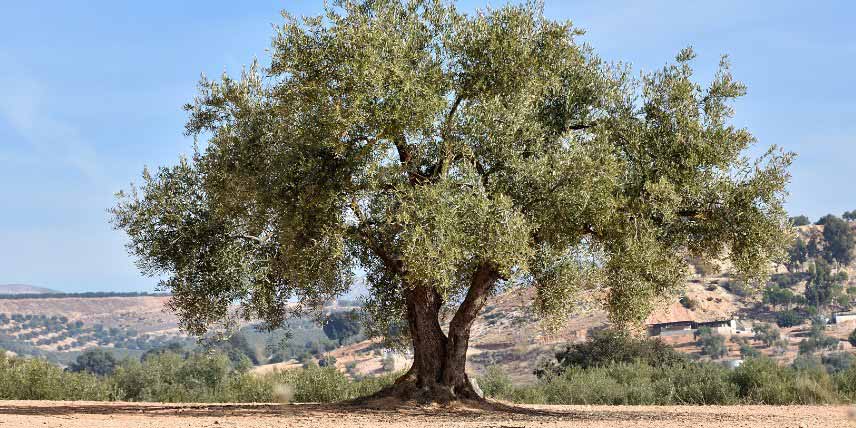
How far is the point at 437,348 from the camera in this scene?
2023 cm

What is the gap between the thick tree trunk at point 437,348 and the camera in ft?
65.3

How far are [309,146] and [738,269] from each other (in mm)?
9494

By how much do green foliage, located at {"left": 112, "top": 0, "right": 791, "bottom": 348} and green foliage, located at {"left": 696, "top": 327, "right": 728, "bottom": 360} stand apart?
2864 inches

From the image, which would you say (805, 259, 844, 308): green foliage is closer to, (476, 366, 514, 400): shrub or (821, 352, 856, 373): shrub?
(821, 352, 856, 373): shrub

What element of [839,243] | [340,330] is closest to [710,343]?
[839,243]

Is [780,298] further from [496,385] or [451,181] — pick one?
[451,181]

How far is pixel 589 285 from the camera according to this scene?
61.7 ft

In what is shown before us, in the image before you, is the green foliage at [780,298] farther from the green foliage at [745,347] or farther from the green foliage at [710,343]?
the green foliage at [710,343]

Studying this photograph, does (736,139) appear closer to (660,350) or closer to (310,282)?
(310,282)

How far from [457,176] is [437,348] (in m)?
4.93

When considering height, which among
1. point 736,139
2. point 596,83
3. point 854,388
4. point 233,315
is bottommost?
point 854,388

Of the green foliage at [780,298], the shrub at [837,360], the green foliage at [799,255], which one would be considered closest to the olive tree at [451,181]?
the shrub at [837,360]

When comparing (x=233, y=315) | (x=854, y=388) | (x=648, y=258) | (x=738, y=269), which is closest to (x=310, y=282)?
(x=233, y=315)

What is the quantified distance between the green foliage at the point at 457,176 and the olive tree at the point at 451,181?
43mm
